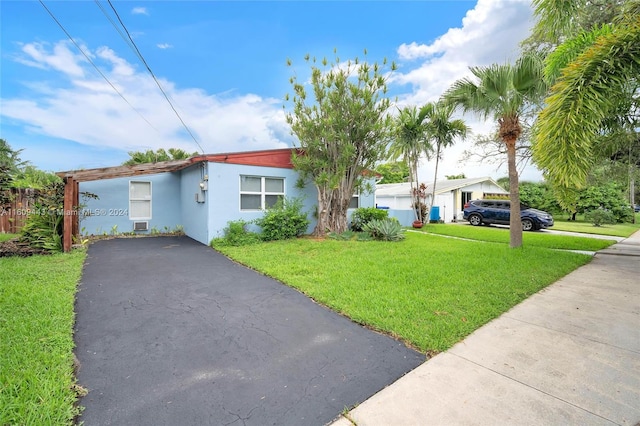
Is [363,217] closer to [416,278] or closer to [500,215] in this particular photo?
[416,278]

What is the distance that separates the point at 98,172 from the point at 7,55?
3135 mm

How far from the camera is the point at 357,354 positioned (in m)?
2.78

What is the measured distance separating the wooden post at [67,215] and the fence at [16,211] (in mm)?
2510

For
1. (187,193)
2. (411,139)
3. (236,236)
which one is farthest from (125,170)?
(411,139)

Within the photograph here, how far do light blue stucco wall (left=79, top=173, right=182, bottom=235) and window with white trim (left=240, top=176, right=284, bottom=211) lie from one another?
4.03 metres

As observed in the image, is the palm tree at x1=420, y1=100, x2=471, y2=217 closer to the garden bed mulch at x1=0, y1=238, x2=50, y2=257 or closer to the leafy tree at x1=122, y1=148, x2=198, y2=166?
the leafy tree at x1=122, y1=148, x2=198, y2=166

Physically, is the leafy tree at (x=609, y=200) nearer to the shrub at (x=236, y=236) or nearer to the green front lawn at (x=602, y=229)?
the green front lawn at (x=602, y=229)

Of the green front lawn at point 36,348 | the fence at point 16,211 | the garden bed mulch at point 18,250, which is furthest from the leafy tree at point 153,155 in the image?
the green front lawn at point 36,348

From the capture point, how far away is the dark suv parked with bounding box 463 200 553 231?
563 inches

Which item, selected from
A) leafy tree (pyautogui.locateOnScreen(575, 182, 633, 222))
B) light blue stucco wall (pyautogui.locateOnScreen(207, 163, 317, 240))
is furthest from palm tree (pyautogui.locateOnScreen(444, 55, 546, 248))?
leafy tree (pyautogui.locateOnScreen(575, 182, 633, 222))

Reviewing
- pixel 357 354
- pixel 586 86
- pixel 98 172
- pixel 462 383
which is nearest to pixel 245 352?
pixel 357 354

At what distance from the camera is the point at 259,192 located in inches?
389

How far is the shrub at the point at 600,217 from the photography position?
683 inches

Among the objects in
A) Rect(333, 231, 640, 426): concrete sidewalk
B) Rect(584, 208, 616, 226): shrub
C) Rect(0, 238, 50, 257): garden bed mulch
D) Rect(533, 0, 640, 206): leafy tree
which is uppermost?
Rect(533, 0, 640, 206): leafy tree
